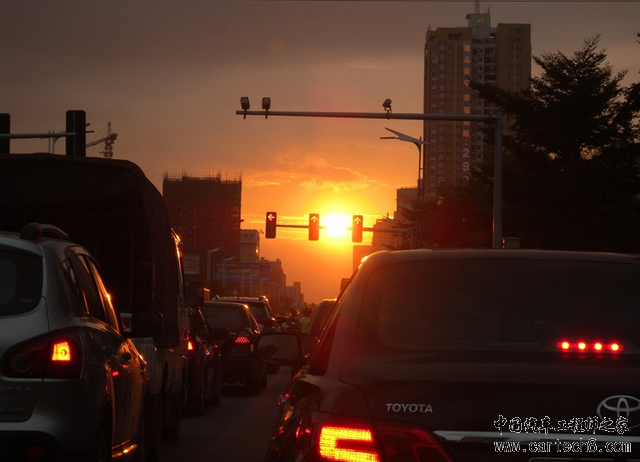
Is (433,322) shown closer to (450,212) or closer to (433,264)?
(433,264)

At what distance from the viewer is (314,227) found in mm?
51094

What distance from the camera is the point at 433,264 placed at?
453cm

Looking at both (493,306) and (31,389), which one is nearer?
(493,306)

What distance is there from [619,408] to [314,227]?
157ft

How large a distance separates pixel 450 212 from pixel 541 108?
2203 centimetres

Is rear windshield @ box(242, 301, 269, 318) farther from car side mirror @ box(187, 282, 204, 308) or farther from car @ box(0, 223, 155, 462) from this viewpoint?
car @ box(0, 223, 155, 462)

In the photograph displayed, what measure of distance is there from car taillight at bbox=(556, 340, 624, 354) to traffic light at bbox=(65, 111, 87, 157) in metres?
32.4

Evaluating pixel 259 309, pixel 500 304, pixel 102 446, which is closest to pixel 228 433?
pixel 102 446

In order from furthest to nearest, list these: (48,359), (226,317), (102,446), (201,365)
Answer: (226,317) < (201,365) < (102,446) < (48,359)

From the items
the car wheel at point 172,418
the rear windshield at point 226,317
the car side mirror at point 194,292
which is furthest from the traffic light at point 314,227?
the car wheel at point 172,418

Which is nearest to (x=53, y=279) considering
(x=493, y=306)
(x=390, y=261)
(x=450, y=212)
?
(x=390, y=261)

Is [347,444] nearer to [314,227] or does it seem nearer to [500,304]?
[500,304]

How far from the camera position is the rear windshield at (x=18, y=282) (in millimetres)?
5590

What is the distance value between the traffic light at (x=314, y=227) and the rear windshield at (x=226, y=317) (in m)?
29.9
